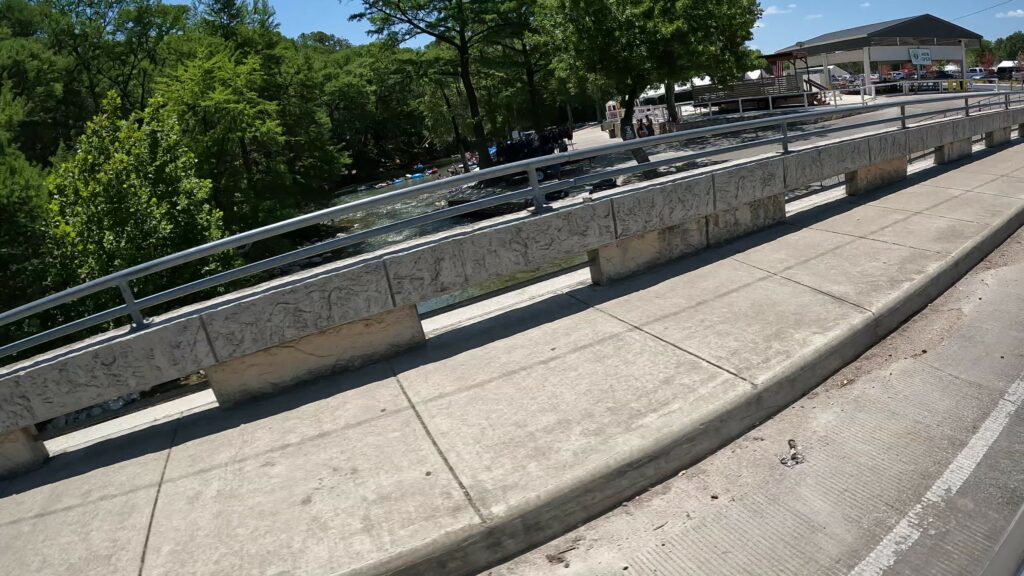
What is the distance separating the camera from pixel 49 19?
33.1 metres

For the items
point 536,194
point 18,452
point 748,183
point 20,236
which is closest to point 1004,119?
point 748,183

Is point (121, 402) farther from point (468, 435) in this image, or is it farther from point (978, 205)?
point (978, 205)

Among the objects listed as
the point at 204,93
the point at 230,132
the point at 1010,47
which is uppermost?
the point at 204,93

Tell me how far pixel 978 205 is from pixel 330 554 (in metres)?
8.86

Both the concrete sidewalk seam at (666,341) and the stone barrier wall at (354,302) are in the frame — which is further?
the stone barrier wall at (354,302)

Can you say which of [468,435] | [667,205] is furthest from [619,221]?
[468,435]

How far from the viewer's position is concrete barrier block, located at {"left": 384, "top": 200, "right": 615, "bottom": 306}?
17.1 feet

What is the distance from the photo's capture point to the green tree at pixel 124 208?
15.8 metres

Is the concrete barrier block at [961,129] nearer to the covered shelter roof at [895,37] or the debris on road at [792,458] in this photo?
the debris on road at [792,458]

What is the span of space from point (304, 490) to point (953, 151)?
12.7 metres

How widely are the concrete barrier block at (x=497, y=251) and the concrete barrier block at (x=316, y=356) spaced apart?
0.29 meters

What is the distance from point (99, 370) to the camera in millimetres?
4512

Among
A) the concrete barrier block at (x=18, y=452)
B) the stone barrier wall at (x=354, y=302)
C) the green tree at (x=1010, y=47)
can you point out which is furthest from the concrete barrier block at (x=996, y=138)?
the green tree at (x=1010, y=47)

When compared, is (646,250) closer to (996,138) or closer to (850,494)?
(850,494)
